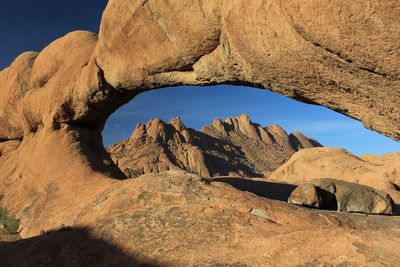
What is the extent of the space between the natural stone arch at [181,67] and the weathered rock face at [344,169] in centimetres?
1894

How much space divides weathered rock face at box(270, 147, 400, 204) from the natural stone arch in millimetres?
18938

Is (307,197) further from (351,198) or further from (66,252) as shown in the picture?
(66,252)

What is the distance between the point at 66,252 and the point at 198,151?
5078cm

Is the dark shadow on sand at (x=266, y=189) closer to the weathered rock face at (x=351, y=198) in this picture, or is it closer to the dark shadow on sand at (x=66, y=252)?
the weathered rock face at (x=351, y=198)

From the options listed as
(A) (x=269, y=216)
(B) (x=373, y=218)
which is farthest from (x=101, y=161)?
(B) (x=373, y=218)

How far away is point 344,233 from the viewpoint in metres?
6.45

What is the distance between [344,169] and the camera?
3166 cm

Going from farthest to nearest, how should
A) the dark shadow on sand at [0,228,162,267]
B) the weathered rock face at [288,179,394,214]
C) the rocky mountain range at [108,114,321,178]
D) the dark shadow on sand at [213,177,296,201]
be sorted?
the rocky mountain range at [108,114,321,178]
the dark shadow on sand at [213,177,296,201]
the weathered rock face at [288,179,394,214]
the dark shadow on sand at [0,228,162,267]

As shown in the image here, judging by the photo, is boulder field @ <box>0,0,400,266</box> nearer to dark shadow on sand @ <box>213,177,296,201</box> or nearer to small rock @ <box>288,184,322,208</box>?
small rock @ <box>288,184,322,208</box>

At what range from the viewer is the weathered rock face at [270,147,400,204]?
1092 inches

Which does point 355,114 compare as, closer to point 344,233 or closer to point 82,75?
point 344,233

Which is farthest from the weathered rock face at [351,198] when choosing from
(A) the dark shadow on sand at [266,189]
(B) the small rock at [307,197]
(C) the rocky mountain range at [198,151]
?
(C) the rocky mountain range at [198,151]

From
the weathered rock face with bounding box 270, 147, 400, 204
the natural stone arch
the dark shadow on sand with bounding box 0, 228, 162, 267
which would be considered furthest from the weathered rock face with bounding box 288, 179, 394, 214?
the dark shadow on sand with bounding box 0, 228, 162, 267

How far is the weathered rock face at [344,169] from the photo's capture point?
2773 centimetres
